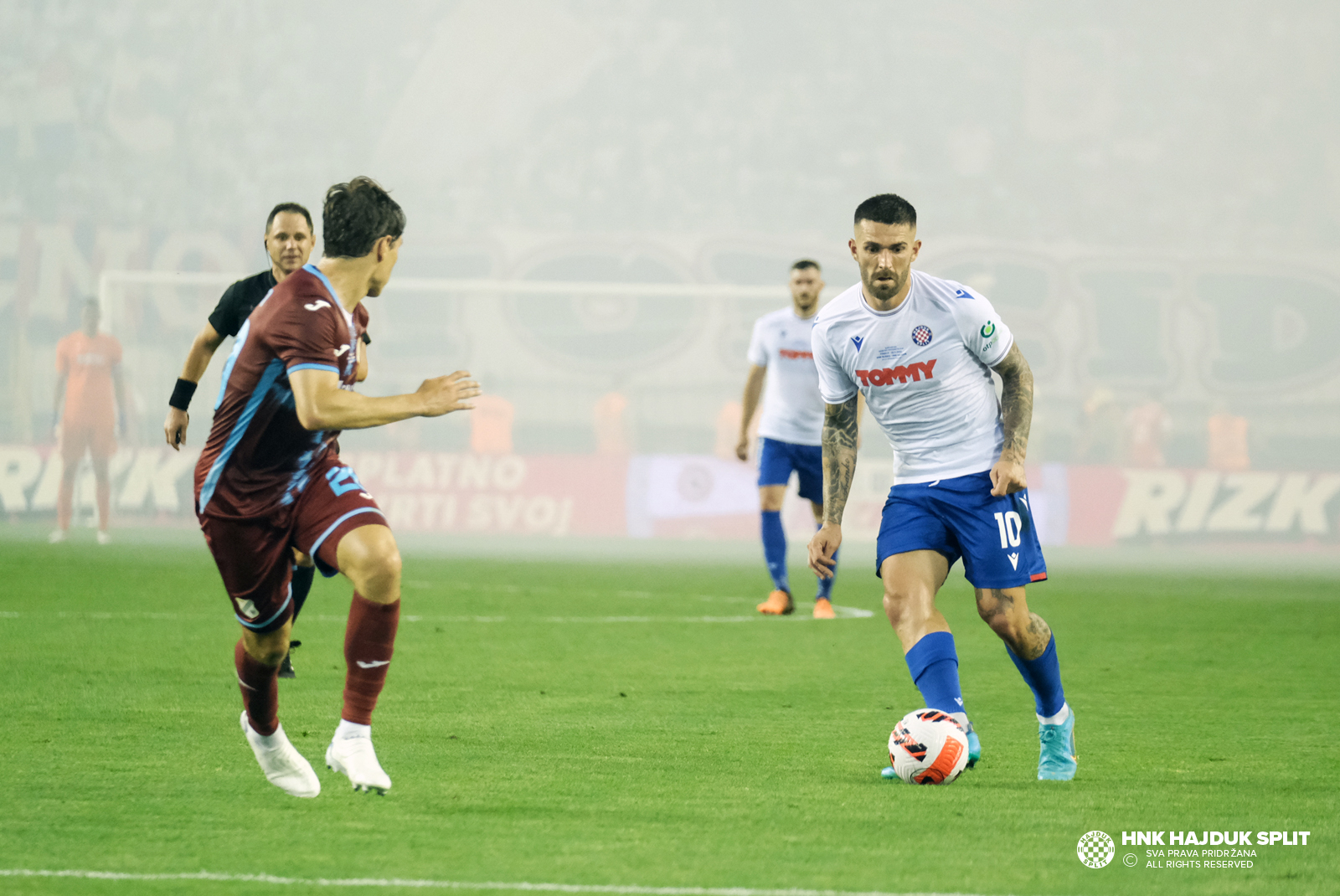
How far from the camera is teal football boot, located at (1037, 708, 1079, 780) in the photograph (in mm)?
5074

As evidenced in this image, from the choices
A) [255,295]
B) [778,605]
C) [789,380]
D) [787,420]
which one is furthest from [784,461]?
[255,295]

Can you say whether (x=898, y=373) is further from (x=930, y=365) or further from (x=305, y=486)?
(x=305, y=486)

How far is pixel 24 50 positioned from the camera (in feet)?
69.1

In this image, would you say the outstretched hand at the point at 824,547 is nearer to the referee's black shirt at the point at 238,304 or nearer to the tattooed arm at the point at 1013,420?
the tattooed arm at the point at 1013,420

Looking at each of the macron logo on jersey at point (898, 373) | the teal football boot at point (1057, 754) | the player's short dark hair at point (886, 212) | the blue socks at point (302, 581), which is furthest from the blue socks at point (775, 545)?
the player's short dark hair at point (886, 212)

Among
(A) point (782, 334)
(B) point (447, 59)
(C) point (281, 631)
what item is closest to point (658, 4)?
(B) point (447, 59)

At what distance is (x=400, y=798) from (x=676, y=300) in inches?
634

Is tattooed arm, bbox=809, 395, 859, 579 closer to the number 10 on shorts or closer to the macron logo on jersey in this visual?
the macron logo on jersey

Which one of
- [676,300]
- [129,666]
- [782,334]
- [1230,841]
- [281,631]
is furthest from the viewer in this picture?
[676,300]

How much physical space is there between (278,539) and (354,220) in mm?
892

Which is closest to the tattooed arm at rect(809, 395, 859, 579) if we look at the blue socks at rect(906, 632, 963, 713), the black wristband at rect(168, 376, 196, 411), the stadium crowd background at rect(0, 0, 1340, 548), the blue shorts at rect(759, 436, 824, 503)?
the blue socks at rect(906, 632, 963, 713)

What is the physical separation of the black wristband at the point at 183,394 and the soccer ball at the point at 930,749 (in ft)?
11.5

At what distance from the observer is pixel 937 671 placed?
498cm

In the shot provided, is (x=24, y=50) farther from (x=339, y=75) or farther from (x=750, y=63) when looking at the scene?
(x=750, y=63)
